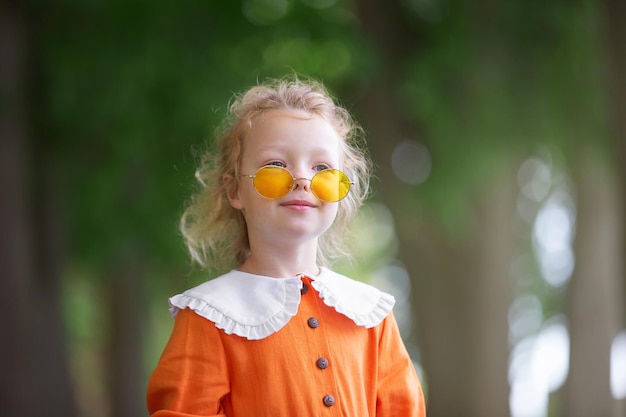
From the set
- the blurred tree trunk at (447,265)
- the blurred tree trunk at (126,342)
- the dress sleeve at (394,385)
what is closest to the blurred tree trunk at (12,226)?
the blurred tree trunk at (126,342)

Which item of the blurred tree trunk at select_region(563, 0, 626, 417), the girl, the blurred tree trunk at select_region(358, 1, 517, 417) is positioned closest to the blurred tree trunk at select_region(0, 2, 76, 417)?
the blurred tree trunk at select_region(358, 1, 517, 417)

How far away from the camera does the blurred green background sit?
31.0ft

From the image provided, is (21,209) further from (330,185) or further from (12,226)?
(330,185)

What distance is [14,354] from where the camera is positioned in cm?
921

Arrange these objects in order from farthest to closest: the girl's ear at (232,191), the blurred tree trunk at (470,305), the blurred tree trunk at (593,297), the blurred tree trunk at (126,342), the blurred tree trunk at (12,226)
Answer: the blurred tree trunk at (126,342)
the blurred tree trunk at (470,305)
the blurred tree trunk at (593,297)
the blurred tree trunk at (12,226)
the girl's ear at (232,191)

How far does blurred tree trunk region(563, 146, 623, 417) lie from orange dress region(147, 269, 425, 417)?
26.1 ft

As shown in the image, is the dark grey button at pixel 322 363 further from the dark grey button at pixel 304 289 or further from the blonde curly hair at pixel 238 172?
the blonde curly hair at pixel 238 172

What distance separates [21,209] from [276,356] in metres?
7.70

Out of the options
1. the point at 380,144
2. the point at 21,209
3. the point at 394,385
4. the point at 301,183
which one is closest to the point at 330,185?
the point at 301,183

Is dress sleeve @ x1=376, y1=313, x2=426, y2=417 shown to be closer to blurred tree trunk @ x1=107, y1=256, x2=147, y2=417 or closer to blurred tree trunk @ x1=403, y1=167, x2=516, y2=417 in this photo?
blurred tree trunk @ x1=403, y1=167, x2=516, y2=417

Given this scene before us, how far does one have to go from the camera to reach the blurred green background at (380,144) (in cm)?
945

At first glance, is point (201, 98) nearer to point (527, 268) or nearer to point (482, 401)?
point (482, 401)

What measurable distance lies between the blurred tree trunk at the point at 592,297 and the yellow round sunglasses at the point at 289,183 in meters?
7.99

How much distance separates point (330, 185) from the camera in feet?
8.80
